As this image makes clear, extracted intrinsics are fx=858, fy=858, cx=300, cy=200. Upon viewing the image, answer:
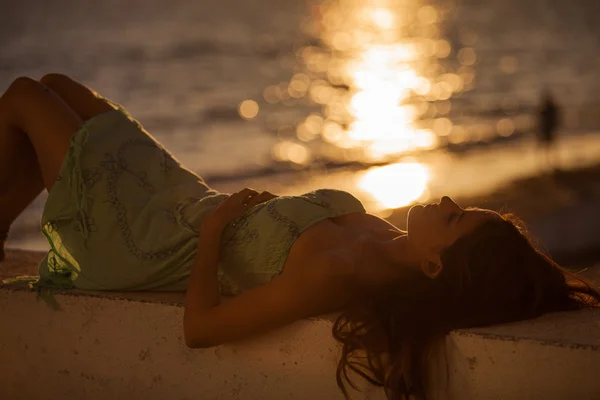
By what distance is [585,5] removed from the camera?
4719cm

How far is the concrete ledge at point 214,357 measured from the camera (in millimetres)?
2717

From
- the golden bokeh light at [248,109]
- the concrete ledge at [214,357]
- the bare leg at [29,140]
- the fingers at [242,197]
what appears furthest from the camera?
the golden bokeh light at [248,109]

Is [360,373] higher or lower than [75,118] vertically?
lower

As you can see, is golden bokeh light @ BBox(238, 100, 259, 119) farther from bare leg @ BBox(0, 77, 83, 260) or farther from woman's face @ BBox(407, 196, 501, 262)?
woman's face @ BBox(407, 196, 501, 262)

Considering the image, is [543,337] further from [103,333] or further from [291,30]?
[291,30]

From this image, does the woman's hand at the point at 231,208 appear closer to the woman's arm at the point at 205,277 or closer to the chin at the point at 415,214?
the woman's arm at the point at 205,277

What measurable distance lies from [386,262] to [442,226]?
10.1 inches

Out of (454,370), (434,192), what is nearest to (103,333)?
(454,370)

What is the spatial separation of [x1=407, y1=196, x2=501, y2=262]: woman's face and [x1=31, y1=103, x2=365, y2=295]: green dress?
0.47 metres

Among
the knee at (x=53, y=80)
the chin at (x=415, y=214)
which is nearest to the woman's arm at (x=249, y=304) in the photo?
the chin at (x=415, y=214)

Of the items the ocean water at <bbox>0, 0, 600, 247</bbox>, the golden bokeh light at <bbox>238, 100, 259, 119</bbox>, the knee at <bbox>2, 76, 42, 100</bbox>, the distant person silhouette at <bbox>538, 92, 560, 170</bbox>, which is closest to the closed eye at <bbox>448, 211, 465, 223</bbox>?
the knee at <bbox>2, 76, 42, 100</bbox>

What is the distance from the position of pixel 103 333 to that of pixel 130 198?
23.0 inches

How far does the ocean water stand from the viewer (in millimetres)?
12172

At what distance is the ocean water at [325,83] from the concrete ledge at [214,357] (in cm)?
489
